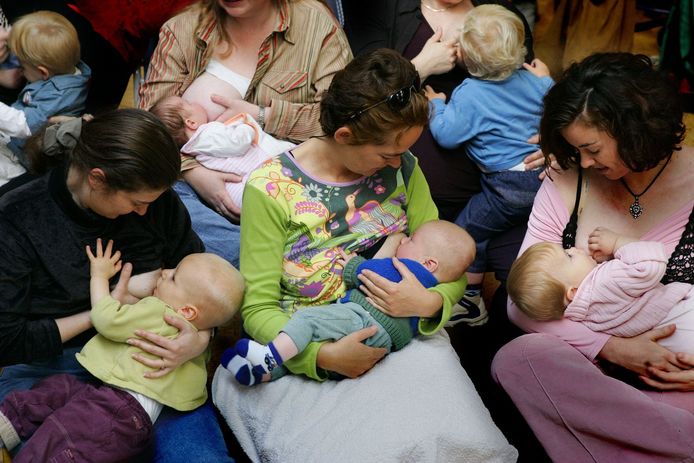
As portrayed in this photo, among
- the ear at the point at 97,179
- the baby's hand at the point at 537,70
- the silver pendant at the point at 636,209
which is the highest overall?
the baby's hand at the point at 537,70

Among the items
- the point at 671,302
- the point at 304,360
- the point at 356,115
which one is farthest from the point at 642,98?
the point at 304,360


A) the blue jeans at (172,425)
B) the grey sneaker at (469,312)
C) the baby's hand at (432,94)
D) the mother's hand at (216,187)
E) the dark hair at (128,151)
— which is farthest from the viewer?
the grey sneaker at (469,312)

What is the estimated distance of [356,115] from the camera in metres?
1.78

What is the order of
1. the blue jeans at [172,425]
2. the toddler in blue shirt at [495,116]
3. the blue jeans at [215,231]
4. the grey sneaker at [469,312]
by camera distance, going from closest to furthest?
1. the blue jeans at [172,425]
2. the blue jeans at [215,231]
3. the toddler in blue shirt at [495,116]
4. the grey sneaker at [469,312]

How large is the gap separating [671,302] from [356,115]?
0.89 metres

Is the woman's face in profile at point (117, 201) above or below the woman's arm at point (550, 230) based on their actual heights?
above

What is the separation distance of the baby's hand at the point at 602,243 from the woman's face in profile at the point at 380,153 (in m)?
0.55

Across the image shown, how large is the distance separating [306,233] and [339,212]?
0.33 ft

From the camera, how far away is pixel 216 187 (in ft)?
7.60

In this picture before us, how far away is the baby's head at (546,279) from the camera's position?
189cm

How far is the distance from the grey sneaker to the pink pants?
78 cm

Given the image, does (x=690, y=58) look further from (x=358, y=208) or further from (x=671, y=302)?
(x=358, y=208)

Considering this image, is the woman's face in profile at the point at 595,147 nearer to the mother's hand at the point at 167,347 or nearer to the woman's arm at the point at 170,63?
the mother's hand at the point at 167,347

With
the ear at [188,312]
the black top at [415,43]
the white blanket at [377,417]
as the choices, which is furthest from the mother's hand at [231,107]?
the white blanket at [377,417]
